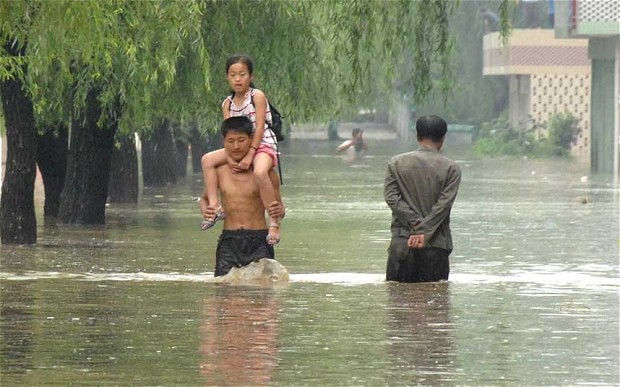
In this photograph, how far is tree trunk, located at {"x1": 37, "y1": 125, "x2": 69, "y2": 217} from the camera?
28.2 metres

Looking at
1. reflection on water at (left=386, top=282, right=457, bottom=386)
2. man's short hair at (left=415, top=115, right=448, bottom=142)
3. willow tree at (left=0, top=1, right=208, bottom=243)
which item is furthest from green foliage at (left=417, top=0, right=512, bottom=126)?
reflection on water at (left=386, top=282, right=457, bottom=386)

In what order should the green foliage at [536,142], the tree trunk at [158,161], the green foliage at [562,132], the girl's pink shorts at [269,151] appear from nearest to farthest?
the girl's pink shorts at [269,151]
the tree trunk at [158,161]
the green foliage at [536,142]
the green foliage at [562,132]

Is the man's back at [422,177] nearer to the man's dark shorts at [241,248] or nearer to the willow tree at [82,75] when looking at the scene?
the man's dark shorts at [241,248]

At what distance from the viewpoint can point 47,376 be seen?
9.64m

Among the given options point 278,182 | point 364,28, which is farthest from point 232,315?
point 364,28

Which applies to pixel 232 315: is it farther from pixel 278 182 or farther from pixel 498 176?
pixel 498 176

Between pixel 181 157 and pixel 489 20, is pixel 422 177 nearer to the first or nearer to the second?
pixel 181 157

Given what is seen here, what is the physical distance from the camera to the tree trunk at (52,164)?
28.2m

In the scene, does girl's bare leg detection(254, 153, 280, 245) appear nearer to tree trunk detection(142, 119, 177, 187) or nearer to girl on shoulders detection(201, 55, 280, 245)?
girl on shoulders detection(201, 55, 280, 245)

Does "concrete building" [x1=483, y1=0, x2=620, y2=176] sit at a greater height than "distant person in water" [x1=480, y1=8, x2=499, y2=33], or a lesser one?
lesser

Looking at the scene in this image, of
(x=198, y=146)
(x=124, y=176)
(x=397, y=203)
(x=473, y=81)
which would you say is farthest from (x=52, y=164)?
(x=473, y=81)

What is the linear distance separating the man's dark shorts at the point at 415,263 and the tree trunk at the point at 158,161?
24.5 metres

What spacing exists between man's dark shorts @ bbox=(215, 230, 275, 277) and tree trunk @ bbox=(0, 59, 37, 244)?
6.13 metres

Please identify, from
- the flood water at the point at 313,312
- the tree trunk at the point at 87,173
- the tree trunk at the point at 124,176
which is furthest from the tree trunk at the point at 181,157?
the flood water at the point at 313,312
